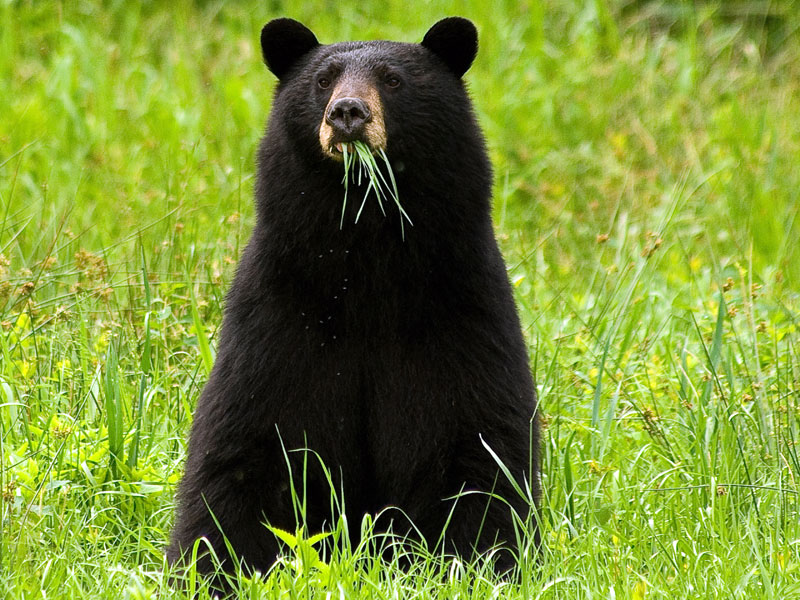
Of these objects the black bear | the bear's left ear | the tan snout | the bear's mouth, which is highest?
the bear's left ear

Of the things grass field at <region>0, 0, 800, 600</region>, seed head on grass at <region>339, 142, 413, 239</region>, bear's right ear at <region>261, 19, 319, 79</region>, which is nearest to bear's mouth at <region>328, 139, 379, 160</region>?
seed head on grass at <region>339, 142, 413, 239</region>

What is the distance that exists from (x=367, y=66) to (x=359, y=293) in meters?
0.67

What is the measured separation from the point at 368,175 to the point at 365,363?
510 mm

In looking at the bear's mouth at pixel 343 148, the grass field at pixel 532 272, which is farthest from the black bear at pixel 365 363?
the grass field at pixel 532 272

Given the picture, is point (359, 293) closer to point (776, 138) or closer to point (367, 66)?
point (367, 66)

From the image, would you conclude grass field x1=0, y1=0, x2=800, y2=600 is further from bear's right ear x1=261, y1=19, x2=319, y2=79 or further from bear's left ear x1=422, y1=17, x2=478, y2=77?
bear's left ear x1=422, y1=17, x2=478, y2=77

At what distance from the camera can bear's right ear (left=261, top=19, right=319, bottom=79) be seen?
13.0 ft

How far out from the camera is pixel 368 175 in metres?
3.66

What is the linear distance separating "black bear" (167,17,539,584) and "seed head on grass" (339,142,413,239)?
0.07 ft

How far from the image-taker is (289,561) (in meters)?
3.33

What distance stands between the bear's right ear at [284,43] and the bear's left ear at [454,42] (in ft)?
1.16

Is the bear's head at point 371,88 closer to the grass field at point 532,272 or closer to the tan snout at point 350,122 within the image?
the tan snout at point 350,122

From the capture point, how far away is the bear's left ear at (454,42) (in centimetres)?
395

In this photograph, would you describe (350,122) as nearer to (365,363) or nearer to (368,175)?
(368,175)
